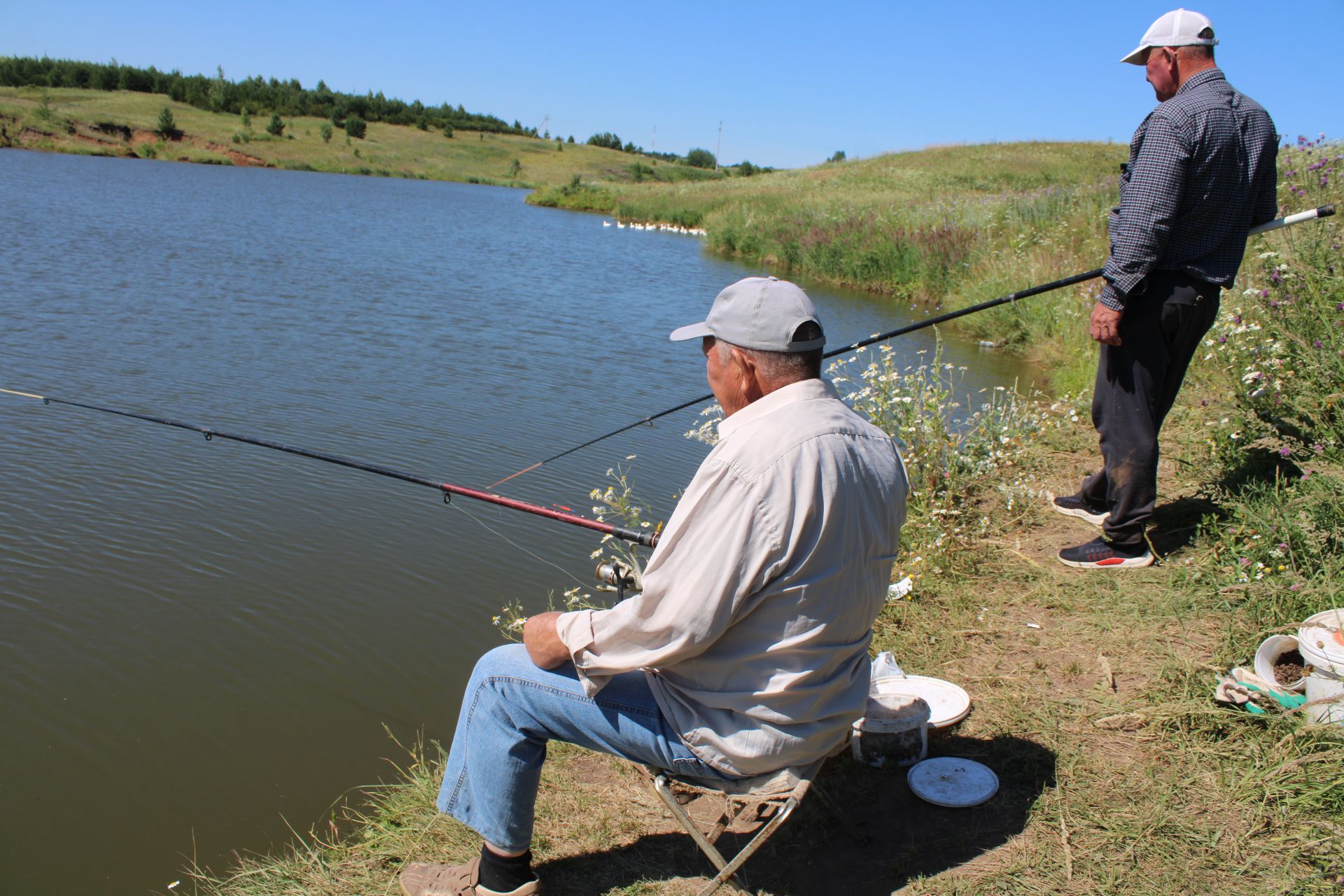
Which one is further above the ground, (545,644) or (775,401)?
(775,401)

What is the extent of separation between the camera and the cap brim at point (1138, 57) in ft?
12.4

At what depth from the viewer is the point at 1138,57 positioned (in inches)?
152

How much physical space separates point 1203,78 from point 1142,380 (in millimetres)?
1117

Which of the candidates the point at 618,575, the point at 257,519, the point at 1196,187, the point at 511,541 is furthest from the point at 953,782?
the point at 257,519

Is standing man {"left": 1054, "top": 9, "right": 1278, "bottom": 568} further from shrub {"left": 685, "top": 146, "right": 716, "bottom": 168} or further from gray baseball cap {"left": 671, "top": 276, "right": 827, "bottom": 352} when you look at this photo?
shrub {"left": 685, "top": 146, "right": 716, "bottom": 168}

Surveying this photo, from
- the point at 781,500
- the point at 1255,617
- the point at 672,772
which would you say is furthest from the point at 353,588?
the point at 1255,617

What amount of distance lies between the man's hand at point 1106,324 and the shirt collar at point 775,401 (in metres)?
2.10

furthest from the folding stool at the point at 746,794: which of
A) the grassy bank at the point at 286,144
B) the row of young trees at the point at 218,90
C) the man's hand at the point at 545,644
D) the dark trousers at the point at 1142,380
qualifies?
the row of young trees at the point at 218,90

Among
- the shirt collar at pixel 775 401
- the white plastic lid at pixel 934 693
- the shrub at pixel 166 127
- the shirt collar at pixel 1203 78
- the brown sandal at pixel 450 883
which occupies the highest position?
the shrub at pixel 166 127

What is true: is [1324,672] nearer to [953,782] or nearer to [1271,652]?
[1271,652]

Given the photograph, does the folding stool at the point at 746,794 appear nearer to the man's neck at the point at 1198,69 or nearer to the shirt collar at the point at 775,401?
the shirt collar at the point at 775,401

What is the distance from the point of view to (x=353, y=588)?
4.85 meters

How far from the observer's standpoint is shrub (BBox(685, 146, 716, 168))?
108812 mm

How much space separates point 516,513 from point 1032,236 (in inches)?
400
